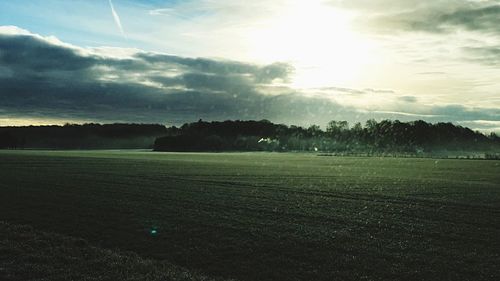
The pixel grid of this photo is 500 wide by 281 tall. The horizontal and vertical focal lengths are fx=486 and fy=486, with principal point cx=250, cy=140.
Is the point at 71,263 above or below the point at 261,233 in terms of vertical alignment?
below

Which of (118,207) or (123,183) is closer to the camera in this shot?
(118,207)

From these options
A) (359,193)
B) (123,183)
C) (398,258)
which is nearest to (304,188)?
(359,193)

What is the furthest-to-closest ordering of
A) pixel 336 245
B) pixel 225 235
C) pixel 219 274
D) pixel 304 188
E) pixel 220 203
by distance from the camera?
pixel 304 188, pixel 220 203, pixel 225 235, pixel 336 245, pixel 219 274

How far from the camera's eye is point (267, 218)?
2602cm

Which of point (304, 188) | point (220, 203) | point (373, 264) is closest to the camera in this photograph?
point (373, 264)

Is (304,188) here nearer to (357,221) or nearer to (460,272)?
(357,221)

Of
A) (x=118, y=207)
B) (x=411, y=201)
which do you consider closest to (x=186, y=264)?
(x=118, y=207)

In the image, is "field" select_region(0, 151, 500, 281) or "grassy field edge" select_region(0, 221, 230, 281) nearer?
"grassy field edge" select_region(0, 221, 230, 281)

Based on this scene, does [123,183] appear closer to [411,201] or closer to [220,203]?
[220,203]

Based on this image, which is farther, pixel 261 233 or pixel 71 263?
pixel 261 233

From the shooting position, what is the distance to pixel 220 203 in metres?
32.1

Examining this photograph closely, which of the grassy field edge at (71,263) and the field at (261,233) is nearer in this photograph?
the grassy field edge at (71,263)

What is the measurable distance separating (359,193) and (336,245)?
70.7ft

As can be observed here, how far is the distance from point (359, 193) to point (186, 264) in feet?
86.2
